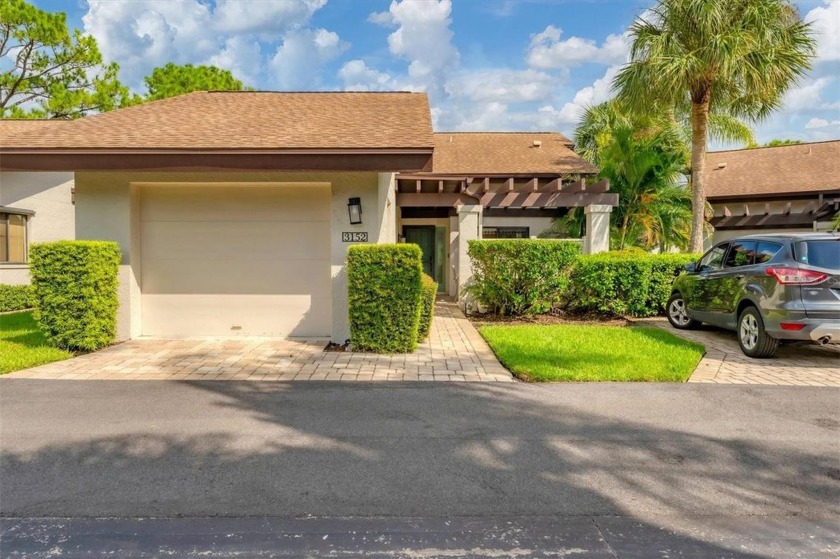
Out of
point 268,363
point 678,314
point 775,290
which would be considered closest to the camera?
point 775,290

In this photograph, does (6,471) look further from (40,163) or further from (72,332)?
(40,163)

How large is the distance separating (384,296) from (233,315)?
3144 mm

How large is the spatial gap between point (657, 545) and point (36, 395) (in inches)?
241

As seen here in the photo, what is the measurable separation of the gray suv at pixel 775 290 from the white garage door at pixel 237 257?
261 inches

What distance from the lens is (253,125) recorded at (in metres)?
8.63

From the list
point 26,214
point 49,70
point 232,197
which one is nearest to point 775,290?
point 232,197

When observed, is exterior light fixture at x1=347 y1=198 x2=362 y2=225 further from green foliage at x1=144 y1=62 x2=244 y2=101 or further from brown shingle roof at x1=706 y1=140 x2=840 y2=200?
green foliage at x1=144 y1=62 x2=244 y2=101

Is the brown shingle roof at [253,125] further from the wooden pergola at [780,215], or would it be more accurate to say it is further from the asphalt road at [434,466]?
the wooden pergola at [780,215]

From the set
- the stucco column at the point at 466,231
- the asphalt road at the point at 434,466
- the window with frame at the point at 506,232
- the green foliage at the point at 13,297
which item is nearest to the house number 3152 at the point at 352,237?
the asphalt road at the point at 434,466

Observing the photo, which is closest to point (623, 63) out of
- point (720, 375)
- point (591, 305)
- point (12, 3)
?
point (591, 305)

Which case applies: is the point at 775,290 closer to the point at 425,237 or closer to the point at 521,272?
the point at 521,272

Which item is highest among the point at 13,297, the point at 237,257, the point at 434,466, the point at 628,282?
the point at 237,257

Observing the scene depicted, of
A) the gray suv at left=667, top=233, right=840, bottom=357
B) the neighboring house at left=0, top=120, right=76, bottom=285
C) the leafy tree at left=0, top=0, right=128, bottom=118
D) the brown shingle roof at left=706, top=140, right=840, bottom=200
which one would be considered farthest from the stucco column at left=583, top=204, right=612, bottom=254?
the leafy tree at left=0, top=0, right=128, bottom=118

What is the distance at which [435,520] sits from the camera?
2.93m
